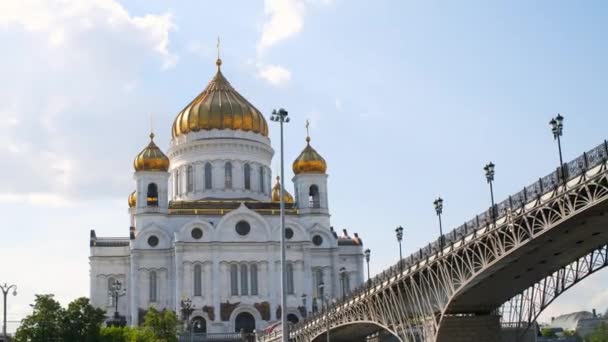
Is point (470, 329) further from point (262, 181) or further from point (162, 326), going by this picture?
point (262, 181)

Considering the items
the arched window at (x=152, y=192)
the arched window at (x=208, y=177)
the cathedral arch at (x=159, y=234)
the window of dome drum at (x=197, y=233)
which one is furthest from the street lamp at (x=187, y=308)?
the arched window at (x=208, y=177)

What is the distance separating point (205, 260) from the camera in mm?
80125

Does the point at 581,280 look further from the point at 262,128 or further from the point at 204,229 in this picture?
the point at 262,128

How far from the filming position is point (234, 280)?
80.7 metres

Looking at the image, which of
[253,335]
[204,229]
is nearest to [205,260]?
[204,229]

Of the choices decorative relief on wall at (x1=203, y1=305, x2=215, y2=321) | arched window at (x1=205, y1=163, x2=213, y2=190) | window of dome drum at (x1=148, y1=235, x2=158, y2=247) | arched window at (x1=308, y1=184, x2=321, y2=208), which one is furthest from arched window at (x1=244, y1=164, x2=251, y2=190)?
decorative relief on wall at (x1=203, y1=305, x2=215, y2=321)

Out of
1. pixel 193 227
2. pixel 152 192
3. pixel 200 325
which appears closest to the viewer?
pixel 200 325

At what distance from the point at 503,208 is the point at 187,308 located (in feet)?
126

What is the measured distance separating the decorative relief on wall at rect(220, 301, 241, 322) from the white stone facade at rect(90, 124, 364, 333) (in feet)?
0.29

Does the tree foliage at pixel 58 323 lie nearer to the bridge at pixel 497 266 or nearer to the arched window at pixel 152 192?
the bridge at pixel 497 266

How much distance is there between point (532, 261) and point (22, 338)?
1158 inches

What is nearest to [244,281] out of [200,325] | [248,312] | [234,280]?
[234,280]

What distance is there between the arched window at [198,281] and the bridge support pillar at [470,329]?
38.0m

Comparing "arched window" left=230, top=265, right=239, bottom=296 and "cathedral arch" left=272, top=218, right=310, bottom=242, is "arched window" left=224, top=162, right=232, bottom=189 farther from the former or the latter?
"arched window" left=230, top=265, right=239, bottom=296
